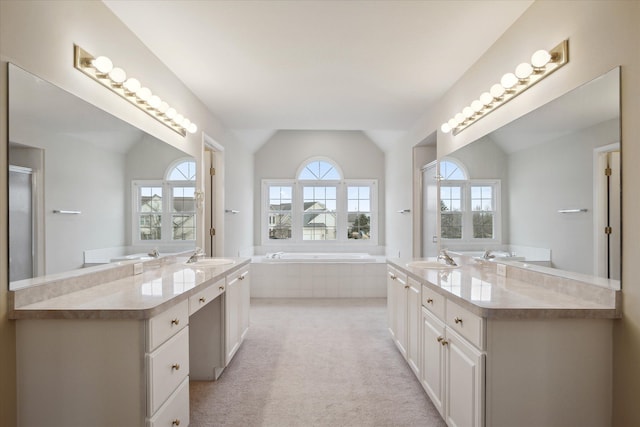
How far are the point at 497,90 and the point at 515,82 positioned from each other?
0.18 m

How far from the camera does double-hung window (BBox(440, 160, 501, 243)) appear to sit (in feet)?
8.24

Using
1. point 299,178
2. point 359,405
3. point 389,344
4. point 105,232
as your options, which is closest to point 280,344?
point 389,344

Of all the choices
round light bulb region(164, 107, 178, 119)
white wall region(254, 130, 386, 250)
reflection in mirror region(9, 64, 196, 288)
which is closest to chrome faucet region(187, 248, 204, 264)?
reflection in mirror region(9, 64, 196, 288)

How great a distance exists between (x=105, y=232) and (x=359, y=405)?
1772 millimetres

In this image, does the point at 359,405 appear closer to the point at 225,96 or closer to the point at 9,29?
the point at 9,29

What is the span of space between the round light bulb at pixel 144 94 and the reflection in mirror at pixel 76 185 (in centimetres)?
19

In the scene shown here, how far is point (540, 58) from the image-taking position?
184 cm

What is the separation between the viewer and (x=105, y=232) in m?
2.09

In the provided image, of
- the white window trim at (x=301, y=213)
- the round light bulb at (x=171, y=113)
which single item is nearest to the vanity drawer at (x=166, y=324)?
the round light bulb at (x=171, y=113)

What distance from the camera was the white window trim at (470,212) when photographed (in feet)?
8.02

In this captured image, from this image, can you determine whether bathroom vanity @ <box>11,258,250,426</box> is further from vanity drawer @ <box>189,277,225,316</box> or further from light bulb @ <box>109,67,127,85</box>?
light bulb @ <box>109,67,127,85</box>

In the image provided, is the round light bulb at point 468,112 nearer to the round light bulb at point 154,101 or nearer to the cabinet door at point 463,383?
the cabinet door at point 463,383

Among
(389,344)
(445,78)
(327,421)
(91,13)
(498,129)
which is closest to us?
(91,13)

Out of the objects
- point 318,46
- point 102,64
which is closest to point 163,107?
point 102,64
